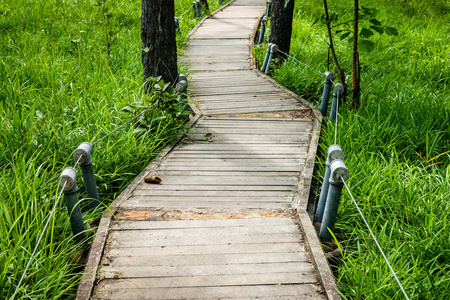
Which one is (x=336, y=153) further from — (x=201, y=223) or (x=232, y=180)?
(x=232, y=180)

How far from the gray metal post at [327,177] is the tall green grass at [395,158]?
208 mm

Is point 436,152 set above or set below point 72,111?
below

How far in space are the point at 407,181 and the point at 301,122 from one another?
6.72ft

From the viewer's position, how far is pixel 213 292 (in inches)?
97.9

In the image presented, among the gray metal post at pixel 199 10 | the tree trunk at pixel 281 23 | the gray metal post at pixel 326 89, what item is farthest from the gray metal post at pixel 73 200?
the gray metal post at pixel 199 10

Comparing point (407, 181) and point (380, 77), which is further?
point (380, 77)

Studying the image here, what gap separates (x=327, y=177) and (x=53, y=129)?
2533mm

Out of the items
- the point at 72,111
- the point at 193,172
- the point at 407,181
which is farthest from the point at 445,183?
the point at 72,111

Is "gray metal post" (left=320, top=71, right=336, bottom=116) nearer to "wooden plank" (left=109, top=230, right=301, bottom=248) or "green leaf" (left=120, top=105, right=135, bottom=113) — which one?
"green leaf" (left=120, top=105, right=135, bottom=113)

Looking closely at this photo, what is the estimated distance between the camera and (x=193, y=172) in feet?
13.4

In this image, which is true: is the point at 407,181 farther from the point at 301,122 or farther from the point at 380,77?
the point at 380,77

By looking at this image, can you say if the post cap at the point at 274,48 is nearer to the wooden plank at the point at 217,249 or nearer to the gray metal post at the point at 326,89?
the gray metal post at the point at 326,89

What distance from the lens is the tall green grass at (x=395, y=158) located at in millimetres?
2648

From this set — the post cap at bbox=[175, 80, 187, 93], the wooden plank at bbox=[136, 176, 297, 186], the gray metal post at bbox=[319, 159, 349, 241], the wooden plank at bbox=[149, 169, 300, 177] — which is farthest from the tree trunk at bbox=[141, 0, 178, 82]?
the gray metal post at bbox=[319, 159, 349, 241]
